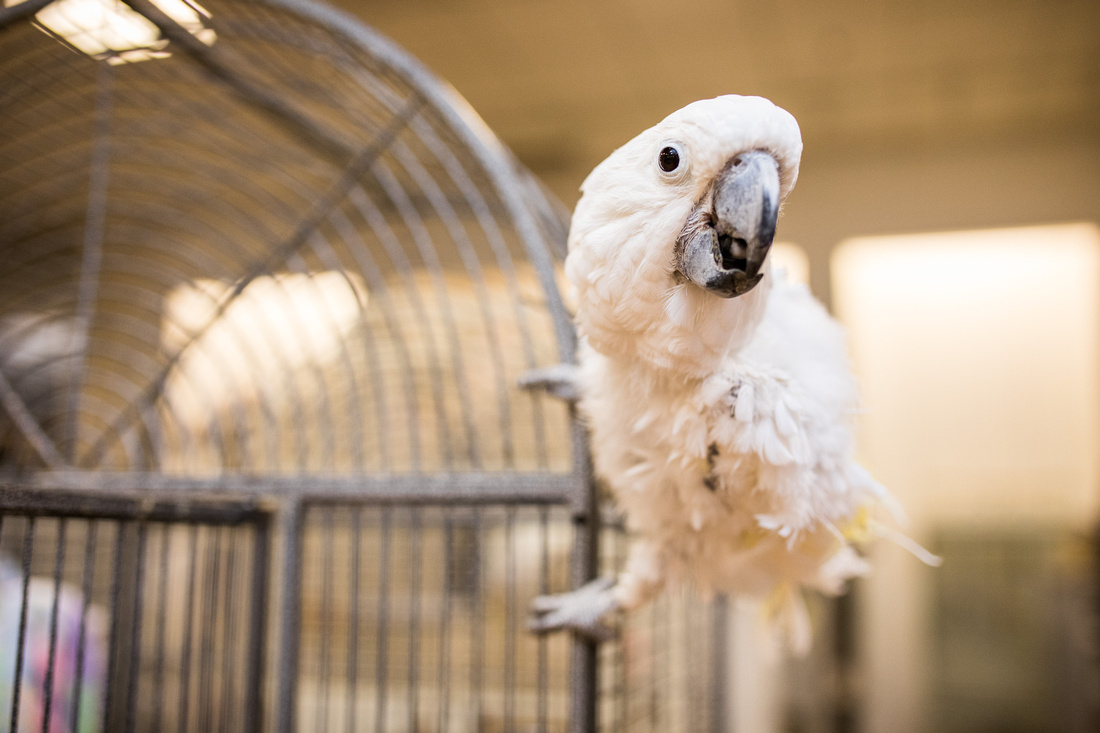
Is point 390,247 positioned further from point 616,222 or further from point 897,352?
point 897,352

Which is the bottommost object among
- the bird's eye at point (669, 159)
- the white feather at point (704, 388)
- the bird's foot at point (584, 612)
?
the bird's foot at point (584, 612)

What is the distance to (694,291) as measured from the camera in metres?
0.68

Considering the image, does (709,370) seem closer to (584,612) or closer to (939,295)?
(584,612)

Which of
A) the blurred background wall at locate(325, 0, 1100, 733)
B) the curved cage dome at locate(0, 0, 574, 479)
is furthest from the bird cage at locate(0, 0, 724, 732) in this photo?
the blurred background wall at locate(325, 0, 1100, 733)

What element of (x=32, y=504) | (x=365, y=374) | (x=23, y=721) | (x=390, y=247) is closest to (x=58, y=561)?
(x=32, y=504)

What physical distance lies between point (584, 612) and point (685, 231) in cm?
51

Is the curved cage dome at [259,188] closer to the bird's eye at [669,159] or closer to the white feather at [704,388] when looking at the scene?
the white feather at [704,388]

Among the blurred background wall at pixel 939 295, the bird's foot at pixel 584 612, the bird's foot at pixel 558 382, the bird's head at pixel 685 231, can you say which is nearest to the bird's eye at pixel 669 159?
the bird's head at pixel 685 231

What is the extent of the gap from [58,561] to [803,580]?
2.83ft

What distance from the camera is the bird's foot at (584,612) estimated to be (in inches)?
36.4

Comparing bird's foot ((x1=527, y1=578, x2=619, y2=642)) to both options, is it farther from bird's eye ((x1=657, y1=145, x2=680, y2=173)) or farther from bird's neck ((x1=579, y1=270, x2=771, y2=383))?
bird's eye ((x1=657, y1=145, x2=680, y2=173))

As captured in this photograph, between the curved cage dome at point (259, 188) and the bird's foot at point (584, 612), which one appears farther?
the curved cage dome at point (259, 188)

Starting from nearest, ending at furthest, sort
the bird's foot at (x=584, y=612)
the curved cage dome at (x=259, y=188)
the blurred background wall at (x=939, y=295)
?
the bird's foot at (x=584, y=612) → the curved cage dome at (x=259, y=188) → the blurred background wall at (x=939, y=295)

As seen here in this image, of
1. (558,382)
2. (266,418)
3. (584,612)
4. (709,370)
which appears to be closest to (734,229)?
(709,370)
